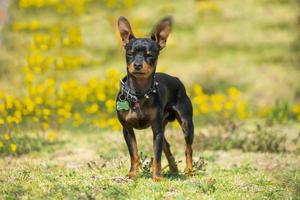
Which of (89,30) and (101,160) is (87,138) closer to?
(101,160)

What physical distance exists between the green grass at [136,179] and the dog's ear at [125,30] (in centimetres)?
165

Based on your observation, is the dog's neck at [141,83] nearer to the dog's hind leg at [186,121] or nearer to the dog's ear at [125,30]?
the dog's ear at [125,30]

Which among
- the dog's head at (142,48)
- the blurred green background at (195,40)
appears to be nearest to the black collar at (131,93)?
the dog's head at (142,48)

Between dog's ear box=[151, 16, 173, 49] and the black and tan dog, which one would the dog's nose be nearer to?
the black and tan dog

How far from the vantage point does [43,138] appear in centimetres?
1276

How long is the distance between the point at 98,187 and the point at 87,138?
5932mm

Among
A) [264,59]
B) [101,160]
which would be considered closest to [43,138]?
[101,160]

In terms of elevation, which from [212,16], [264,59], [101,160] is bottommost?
[101,160]

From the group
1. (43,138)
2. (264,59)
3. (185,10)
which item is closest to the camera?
(43,138)

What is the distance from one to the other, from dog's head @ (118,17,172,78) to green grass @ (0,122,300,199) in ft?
4.27

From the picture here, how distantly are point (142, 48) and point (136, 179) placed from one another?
60.4 inches

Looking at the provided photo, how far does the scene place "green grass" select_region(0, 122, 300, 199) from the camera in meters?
7.25

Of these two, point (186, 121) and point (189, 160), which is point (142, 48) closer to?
point (186, 121)

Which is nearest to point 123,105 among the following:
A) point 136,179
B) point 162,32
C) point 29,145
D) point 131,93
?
point 131,93
